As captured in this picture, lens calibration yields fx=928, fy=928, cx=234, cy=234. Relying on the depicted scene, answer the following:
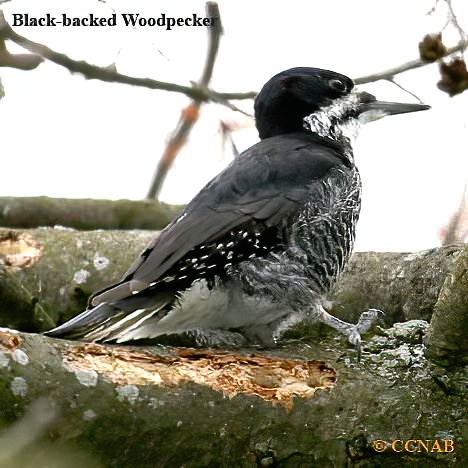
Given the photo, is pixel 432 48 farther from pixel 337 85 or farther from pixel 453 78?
pixel 337 85

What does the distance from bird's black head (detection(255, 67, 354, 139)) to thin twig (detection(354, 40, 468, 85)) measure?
0.24 feet

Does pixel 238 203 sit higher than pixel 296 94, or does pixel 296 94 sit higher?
pixel 296 94

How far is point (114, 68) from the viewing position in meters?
3.59

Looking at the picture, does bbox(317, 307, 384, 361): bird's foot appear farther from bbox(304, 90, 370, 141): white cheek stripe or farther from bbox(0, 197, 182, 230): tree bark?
bbox(0, 197, 182, 230): tree bark

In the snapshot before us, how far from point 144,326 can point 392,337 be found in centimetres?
82

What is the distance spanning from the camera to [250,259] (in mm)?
3189

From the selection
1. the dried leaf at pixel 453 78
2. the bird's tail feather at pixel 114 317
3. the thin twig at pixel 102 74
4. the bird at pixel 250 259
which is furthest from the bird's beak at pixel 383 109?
the bird's tail feather at pixel 114 317

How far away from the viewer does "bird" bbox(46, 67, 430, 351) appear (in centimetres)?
297

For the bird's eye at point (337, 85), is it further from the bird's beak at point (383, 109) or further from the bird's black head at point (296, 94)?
the bird's beak at point (383, 109)

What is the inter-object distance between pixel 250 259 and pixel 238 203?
0.66ft

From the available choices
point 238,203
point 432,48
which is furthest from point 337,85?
point 238,203

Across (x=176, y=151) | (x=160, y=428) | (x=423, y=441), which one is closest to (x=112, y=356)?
(x=160, y=428)

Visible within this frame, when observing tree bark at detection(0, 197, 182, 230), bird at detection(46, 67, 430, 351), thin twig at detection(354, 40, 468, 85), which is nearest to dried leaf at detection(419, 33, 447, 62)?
thin twig at detection(354, 40, 468, 85)

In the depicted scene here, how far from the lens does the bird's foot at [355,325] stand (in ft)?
9.71
